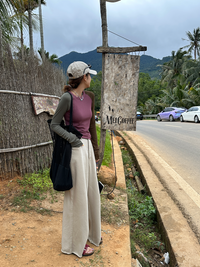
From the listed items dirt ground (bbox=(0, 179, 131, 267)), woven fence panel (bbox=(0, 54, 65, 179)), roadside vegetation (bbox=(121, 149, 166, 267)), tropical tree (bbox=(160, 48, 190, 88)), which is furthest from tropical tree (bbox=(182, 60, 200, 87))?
dirt ground (bbox=(0, 179, 131, 267))

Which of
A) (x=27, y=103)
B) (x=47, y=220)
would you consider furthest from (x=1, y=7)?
(x=47, y=220)

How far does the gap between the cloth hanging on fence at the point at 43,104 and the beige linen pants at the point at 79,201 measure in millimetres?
2490

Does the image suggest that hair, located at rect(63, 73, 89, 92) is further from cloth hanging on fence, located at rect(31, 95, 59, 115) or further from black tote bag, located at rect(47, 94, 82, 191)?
cloth hanging on fence, located at rect(31, 95, 59, 115)

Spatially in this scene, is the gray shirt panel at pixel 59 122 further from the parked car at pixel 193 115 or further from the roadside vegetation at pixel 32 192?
the parked car at pixel 193 115

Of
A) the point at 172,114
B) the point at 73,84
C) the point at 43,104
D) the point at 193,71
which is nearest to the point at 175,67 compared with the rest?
the point at 193,71

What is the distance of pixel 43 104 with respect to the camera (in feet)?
15.4

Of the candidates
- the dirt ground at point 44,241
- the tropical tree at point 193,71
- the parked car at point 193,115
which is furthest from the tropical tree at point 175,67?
the dirt ground at point 44,241

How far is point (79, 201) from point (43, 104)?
293 cm

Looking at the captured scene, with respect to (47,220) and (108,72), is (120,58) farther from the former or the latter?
(47,220)

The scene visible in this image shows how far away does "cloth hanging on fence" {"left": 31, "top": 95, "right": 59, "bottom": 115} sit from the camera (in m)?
4.48

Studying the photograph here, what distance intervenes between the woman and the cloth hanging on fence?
2.32m

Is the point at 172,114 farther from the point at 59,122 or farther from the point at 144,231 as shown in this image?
the point at 59,122

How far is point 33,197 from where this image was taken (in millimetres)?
3666

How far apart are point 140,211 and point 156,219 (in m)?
0.28
